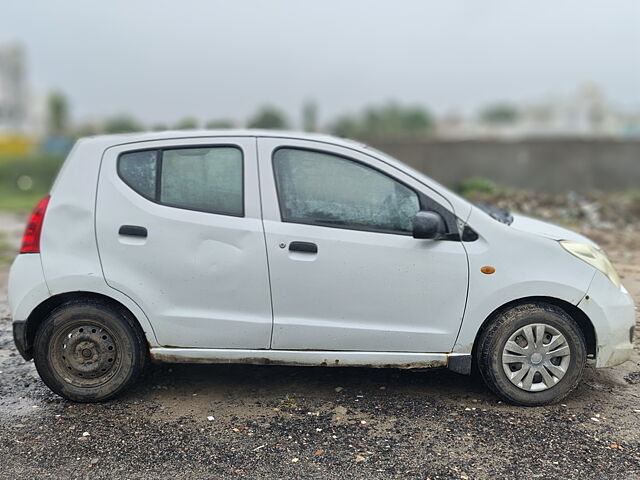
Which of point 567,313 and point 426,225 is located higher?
point 426,225

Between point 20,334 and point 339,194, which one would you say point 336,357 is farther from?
point 20,334

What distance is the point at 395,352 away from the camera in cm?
433

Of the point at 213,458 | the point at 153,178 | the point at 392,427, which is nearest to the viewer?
the point at 213,458

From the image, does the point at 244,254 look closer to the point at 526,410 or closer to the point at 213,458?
the point at 213,458

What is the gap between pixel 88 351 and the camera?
14.3 ft

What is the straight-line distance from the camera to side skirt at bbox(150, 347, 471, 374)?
433 cm

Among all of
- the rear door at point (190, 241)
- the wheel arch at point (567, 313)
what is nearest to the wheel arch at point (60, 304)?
the rear door at point (190, 241)

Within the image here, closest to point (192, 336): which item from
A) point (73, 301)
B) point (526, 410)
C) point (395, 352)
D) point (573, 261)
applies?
point (73, 301)

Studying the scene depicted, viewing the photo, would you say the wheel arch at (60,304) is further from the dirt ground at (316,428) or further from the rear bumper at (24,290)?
the dirt ground at (316,428)

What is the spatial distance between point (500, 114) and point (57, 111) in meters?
80.5

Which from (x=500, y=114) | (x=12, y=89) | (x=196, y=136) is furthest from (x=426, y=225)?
(x=500, y=114)

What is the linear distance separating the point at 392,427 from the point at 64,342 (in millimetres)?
2128

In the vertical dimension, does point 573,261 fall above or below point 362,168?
below

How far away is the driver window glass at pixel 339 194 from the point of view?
4.29 metres
